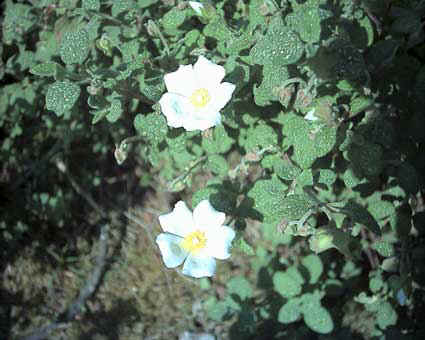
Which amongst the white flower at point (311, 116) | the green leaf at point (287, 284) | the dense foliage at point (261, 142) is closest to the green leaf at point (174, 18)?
the dense foliage at point (261, 142)

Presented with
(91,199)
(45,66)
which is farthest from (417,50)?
(91,199)

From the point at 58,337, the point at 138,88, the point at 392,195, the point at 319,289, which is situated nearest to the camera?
the point at 138,88

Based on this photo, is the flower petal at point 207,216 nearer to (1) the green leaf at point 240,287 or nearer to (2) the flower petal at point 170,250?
(2) the flower petal at point 170,250

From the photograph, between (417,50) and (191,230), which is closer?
(191,230)

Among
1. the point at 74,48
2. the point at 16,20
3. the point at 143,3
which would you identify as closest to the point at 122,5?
the point at 143,3

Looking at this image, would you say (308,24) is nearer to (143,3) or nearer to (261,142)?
(261,142)

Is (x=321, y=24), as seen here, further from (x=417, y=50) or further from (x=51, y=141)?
(x=51, y=141)
